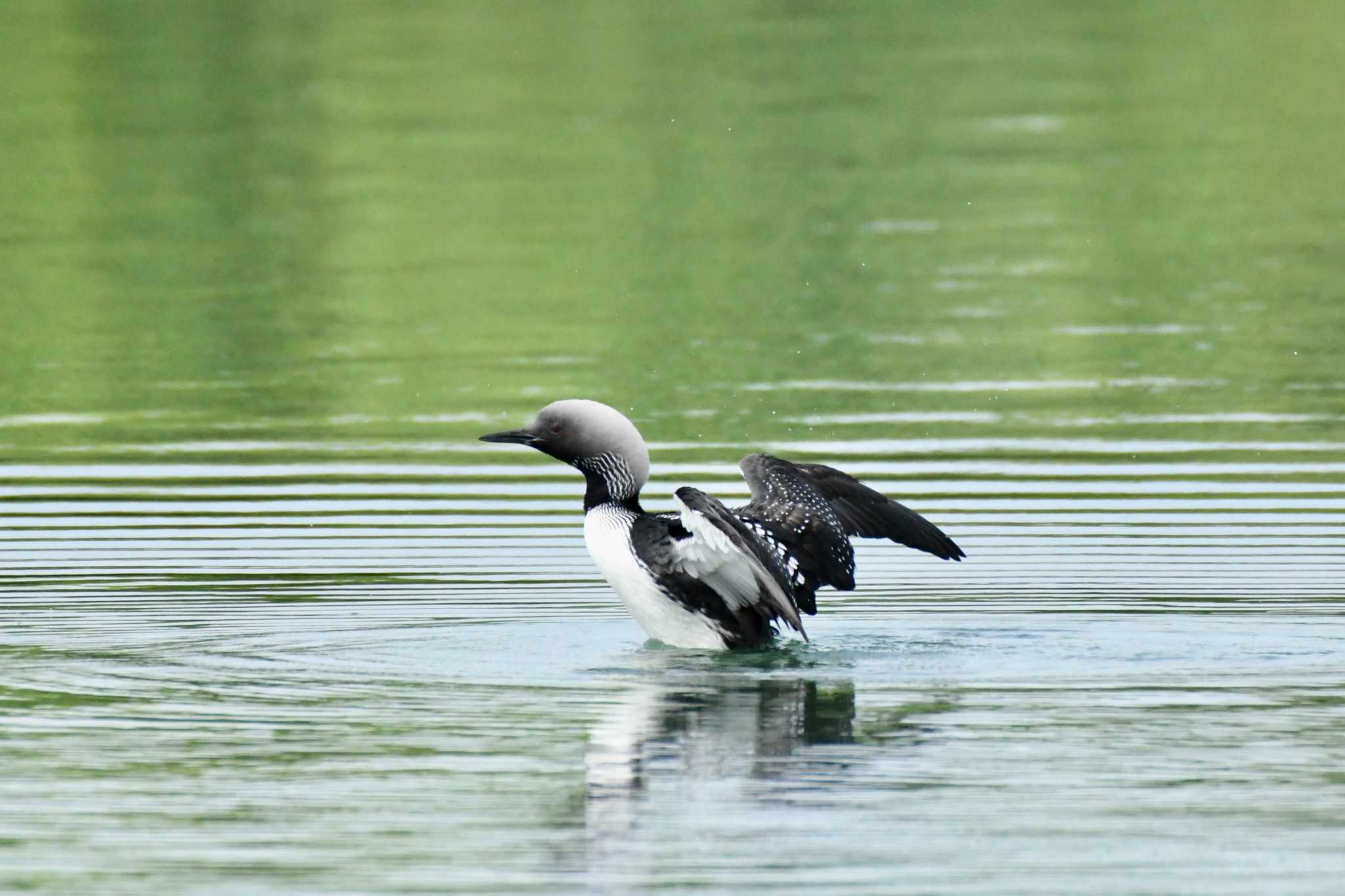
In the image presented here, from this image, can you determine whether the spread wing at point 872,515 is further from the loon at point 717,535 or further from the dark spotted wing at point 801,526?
the dark spotted wing at point 801,526

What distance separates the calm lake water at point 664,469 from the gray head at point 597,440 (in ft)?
2.16

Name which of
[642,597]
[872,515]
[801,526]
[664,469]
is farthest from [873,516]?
[664,469]

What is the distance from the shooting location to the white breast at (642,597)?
37.7 feet

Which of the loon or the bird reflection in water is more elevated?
the loon

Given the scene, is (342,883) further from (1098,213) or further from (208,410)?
(1098,213)

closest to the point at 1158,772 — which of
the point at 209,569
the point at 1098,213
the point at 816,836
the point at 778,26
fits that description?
the point at 816,836

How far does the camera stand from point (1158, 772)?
8953mm

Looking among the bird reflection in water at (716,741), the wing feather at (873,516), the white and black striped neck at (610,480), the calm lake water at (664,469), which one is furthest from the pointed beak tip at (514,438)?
the bird reflection in water at (716,741)

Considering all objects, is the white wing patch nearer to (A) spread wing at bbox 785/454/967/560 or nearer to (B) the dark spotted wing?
(B) the dark spotted wing

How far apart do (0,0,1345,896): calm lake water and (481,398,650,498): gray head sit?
657 millimetres

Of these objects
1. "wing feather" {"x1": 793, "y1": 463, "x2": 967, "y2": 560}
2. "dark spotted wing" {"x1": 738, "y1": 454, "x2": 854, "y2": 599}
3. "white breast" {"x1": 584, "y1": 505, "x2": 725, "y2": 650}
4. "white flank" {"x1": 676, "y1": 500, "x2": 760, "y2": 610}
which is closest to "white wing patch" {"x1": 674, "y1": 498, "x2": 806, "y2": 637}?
"white flank" {"x1": 676, "y1": 500, "x2": 760, "y2": 610}

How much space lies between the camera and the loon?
36.8ft

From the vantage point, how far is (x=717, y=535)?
11.0m

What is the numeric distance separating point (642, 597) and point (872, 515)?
138cm
